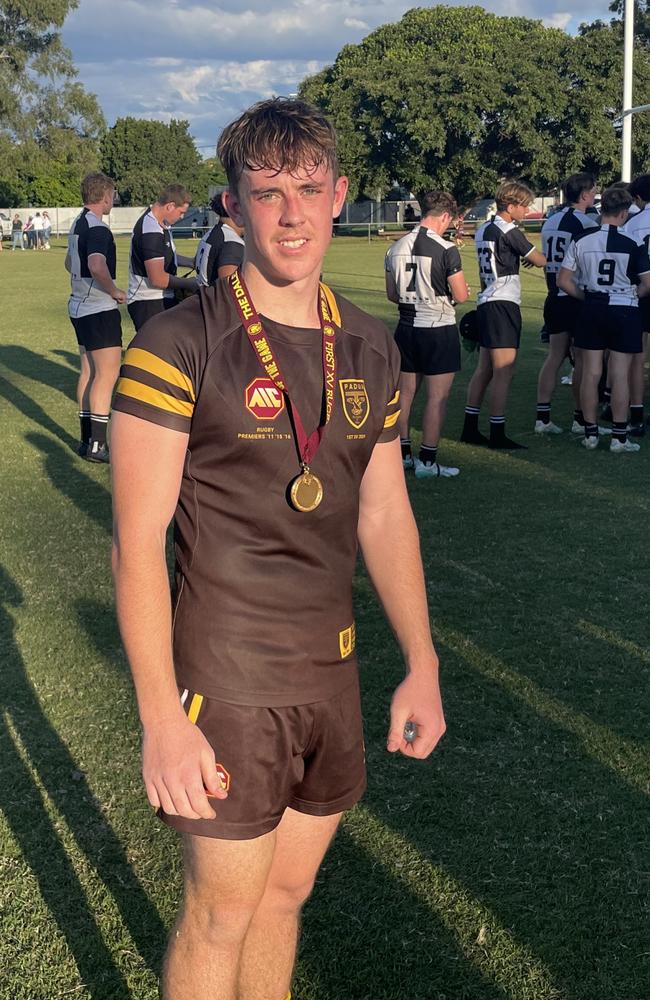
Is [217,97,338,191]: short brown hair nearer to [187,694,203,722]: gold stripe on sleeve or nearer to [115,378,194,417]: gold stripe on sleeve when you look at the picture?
[115,378,194,417]: gold stripe on sleeve

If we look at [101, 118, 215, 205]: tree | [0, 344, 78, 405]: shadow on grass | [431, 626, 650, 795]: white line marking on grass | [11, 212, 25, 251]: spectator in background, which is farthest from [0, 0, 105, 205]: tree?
[431, 626, 650, 795]: white line marking on grass

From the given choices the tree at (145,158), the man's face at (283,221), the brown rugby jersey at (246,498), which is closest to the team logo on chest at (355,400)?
the brown rugby jersey at (246,498)

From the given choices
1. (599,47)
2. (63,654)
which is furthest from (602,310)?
(599,47)

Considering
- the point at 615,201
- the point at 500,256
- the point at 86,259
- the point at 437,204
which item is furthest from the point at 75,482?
the point at 615,201

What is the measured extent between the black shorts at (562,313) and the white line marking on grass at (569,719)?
536cm

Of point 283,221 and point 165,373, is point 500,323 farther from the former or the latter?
point 165,373

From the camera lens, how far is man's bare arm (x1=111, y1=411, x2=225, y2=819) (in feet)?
6.49

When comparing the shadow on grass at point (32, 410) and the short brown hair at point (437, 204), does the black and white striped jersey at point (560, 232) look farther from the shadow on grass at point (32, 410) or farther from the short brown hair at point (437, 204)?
the shadow on grass at point (32, 410)

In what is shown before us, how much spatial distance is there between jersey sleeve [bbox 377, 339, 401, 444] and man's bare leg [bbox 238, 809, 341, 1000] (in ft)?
2.84

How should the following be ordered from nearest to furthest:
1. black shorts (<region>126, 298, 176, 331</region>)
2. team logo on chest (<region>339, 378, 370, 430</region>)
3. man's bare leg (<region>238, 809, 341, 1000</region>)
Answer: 1. team logo on chest (<region>339, 378, 370, 430</region>)
2. man's bare leg (<region>238, 809, 341, 1000</region>)
3. black shorts (<region>126, 298, 176, 331</region>)

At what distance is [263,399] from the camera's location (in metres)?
2.08

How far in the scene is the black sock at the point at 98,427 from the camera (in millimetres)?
9141

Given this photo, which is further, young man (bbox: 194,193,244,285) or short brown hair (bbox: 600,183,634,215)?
short brown hair (bbox: 600,183,634,215)

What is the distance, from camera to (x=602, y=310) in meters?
9.13
